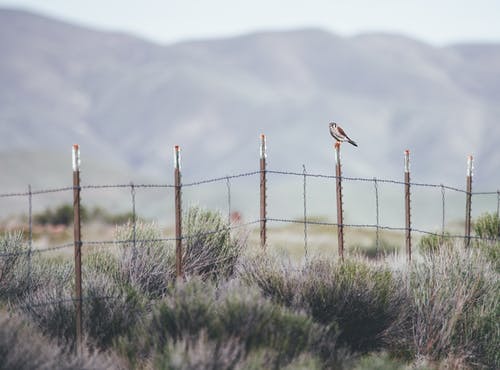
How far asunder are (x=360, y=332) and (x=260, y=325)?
99.2 inches

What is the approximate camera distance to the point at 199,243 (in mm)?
14711

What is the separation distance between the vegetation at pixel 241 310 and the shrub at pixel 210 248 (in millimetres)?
23

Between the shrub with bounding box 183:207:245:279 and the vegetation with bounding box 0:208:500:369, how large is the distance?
2cm

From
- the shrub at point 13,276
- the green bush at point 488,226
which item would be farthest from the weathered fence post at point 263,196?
the green bush at point 488,226

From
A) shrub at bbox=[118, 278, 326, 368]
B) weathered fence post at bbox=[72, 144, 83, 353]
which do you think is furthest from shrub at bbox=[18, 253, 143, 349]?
shrub at bbox=[118, 278, 326, 368]

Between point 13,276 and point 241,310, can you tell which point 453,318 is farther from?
point 13,276

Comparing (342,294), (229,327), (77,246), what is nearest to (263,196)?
(342,294)

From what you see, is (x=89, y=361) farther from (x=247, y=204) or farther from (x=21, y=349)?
(x=247, y=204)

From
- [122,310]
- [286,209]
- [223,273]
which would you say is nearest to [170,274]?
[223,273]

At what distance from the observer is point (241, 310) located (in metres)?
9.78

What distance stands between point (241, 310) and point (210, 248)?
4830mm

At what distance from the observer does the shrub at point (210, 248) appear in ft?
47.4

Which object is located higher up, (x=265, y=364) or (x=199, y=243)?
(x=199, y=243)

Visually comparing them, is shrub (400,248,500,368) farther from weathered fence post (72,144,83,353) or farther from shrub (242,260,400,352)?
weathered fence post (72,144,83,353)
